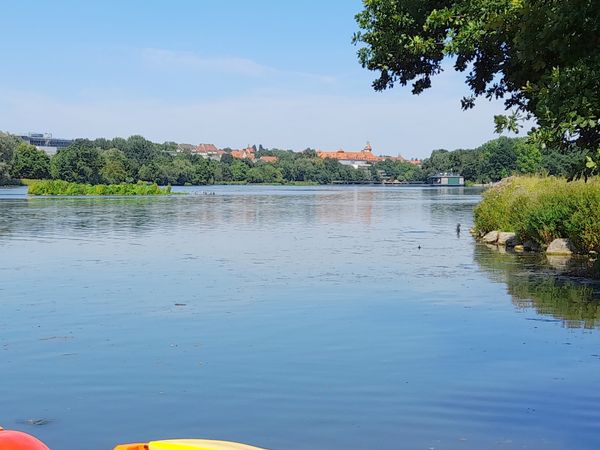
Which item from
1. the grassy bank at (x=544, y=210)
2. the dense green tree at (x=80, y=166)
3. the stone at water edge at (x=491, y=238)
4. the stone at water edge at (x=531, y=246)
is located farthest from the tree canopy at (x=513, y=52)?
the dense green tree at (x=80, y=166)

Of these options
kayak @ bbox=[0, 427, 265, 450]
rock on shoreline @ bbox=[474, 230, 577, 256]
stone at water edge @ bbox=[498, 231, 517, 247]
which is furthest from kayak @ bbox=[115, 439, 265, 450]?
stone at water edge @ bbox=[498, 231, 517, 247]

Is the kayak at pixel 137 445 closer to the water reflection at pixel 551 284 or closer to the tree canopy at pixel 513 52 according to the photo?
the tree canopy at pixel 513 52

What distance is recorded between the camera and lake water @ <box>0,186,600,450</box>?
10.0 m

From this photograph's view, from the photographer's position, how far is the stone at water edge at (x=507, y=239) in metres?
36.6

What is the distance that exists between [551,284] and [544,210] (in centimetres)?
1052

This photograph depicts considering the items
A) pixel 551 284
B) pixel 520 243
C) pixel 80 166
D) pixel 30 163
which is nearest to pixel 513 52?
pixel 551 284

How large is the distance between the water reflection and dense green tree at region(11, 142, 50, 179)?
149333 millimetres

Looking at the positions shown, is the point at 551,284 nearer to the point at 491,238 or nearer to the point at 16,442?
the point at 491,238

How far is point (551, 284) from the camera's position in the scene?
22906mm

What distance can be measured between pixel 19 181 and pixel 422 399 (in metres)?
171

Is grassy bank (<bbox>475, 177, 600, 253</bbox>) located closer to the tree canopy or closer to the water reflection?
the water reflection

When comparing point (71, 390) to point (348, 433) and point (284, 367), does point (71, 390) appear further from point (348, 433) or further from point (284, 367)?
point (348, 433)

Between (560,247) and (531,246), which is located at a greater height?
(560,247)

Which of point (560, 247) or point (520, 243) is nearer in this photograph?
point (560, 247)
